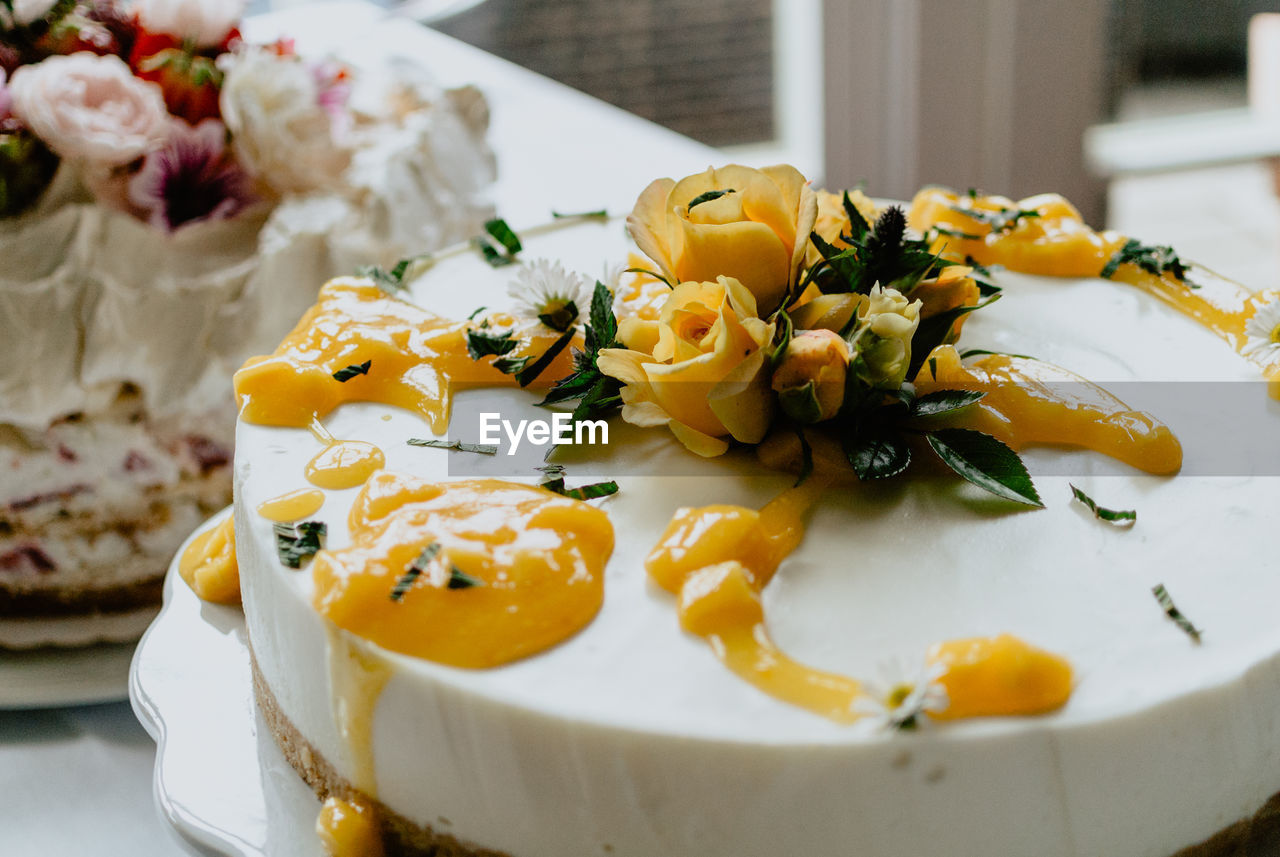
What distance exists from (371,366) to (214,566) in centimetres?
32

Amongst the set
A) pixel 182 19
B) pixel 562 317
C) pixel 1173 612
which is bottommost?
pixel 1173 612

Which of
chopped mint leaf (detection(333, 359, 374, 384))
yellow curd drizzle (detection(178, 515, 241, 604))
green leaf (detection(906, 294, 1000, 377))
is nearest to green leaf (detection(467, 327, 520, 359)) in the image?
chopped mint leaf (detection(333, 359, 374, 384))

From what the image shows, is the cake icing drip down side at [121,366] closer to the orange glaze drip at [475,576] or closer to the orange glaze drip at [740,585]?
the orange glaze drip at [475,576]

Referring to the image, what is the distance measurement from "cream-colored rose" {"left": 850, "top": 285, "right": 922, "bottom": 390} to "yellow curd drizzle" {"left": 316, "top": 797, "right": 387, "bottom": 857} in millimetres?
598

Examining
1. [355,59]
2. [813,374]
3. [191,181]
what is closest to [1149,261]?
[813,374]

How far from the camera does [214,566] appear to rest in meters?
1.41

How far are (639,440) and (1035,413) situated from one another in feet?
1.36

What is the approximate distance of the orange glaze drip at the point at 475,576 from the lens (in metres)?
0.94

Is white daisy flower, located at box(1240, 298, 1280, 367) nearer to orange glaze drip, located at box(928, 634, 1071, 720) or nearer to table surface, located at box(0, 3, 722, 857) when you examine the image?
orange glaze drip, located at box(928, 634, 1071, 720)

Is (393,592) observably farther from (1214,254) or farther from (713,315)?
(1214,254)

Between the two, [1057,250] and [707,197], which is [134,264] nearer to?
[707,197]

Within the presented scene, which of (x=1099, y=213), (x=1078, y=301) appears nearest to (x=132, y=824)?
(x=1078, y=301)

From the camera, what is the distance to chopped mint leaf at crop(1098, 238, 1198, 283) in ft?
5.17

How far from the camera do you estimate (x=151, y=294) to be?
1575mm
